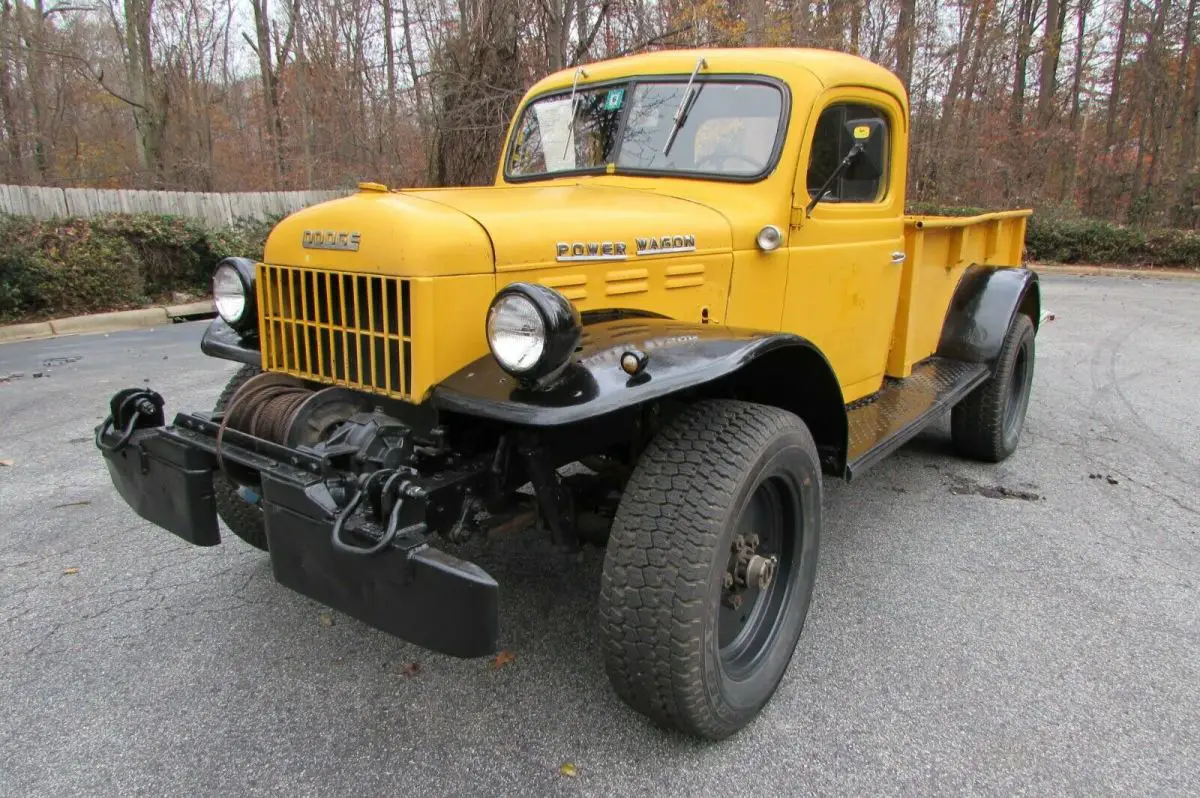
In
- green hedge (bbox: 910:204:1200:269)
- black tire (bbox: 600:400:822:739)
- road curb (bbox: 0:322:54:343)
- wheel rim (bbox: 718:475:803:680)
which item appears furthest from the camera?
green hedge (bbox: 910:204:1200:269)

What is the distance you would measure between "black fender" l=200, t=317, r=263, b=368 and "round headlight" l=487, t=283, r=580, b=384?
3.74 ft

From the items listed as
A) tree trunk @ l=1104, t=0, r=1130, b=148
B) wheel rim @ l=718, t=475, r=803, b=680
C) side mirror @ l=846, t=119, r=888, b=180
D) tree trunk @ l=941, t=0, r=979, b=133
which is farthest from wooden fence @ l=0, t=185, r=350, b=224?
tree trunk @ l=1104, t=0, r=1130, b=148

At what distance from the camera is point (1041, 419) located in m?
5.73

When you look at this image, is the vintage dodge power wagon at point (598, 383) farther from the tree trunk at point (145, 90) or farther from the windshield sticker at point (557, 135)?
the tree trunk at point (145, 90)

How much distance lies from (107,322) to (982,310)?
9.84m

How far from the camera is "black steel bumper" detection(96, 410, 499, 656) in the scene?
5.92 ft

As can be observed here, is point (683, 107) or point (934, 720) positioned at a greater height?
point (683, 107)

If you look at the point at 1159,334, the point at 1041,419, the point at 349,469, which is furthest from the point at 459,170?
the point at 349,469

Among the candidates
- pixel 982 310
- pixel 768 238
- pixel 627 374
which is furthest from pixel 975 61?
pixel 627 374

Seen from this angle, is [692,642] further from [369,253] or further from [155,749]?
[155,749]

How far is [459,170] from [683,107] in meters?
8.44

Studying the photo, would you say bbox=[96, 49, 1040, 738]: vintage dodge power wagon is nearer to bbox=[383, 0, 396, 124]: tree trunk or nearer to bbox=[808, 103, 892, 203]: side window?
bbox=[808, 103, 892, 203]: side window

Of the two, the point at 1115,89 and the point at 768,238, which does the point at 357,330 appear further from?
the point at 1115,89

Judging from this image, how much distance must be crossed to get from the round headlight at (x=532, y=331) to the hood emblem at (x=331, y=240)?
52 centimetres
